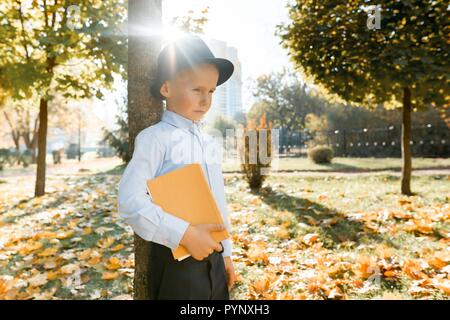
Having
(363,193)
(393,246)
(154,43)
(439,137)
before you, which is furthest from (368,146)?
(154,43)

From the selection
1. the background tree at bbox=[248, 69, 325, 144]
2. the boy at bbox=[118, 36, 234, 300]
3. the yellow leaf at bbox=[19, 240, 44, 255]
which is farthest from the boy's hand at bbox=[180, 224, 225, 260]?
the background tree at bbox=[248, 69, 325, 144]

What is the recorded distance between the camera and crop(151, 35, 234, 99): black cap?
1754 millimetres

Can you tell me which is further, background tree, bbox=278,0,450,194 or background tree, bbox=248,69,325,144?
background tree, bbox=248,69,325,144

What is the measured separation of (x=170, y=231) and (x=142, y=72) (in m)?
1.10

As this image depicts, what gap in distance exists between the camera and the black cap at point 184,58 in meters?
1.75

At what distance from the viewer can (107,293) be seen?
306 cm

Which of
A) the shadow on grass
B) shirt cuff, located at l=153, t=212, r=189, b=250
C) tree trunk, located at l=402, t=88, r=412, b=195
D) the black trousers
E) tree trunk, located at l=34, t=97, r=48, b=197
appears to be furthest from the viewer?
tree trunk, located at l=34, t=97, r=48, b=197

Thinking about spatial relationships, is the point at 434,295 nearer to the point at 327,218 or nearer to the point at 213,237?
the point at 213,237

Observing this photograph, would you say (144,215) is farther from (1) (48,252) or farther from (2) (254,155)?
(2) (254,155)

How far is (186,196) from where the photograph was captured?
5.16ft

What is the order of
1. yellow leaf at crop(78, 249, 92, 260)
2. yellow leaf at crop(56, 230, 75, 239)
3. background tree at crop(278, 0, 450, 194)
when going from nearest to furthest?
1. yellow leaf at crop(78, 249, 92, 260)
2. yellow leaf at crop(56, 230, 75, 239)
3. background tree at crop(278, 0, 450, 194)

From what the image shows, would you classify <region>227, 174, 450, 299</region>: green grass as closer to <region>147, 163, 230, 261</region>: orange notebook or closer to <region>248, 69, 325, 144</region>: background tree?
<region>147, 163, 230, 261</region>: orange notebook

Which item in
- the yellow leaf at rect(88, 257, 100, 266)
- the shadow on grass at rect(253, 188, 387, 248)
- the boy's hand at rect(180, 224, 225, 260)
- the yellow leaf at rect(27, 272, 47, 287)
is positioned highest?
the boy's hand at rect(180, 224, 225, 260)

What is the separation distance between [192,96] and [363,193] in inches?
247
